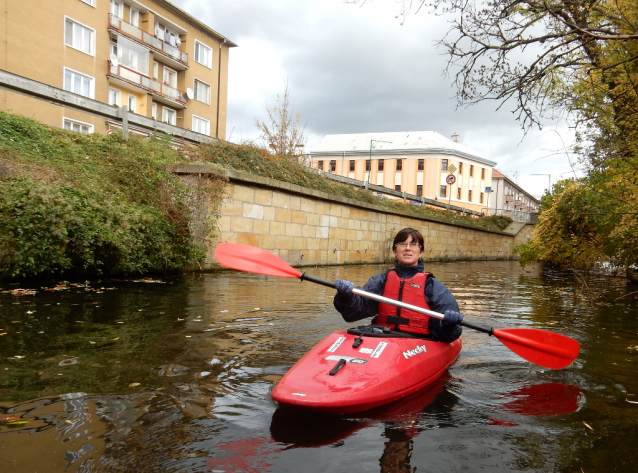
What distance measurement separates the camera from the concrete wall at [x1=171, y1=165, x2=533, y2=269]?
10891mm

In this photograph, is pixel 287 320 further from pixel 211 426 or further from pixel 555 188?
pixel 555 188

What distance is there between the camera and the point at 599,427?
2865mm

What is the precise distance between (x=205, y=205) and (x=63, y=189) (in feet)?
11.1

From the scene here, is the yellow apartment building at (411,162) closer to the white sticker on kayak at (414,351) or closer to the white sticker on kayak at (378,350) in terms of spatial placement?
the white sticker on kayak at (414,351)

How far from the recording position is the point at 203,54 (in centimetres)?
2953

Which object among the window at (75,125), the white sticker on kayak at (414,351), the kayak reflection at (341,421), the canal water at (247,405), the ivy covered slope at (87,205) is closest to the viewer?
the canal water at (247,405)

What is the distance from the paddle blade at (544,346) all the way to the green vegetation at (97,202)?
212 inches

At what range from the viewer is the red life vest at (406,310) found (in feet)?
13.2

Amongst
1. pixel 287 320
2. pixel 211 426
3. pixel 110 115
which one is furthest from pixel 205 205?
pixel 211 426

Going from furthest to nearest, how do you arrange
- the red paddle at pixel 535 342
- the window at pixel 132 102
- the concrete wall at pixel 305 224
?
the window at pixel 132 102 → the concrete wall at pixel 305 224 → the red paddle at pixel 535 342

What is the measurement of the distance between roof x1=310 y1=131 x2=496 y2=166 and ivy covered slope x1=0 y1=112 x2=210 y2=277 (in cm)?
4764

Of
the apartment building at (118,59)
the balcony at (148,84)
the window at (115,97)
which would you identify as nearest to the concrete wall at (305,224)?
the apartment building at (118,59)

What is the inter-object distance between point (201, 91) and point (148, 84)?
410 cm

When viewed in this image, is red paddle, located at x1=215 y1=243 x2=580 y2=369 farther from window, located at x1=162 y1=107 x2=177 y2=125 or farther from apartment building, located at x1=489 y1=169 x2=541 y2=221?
apartment building, located at x1=489 y1=169 x2=541 y2=221
